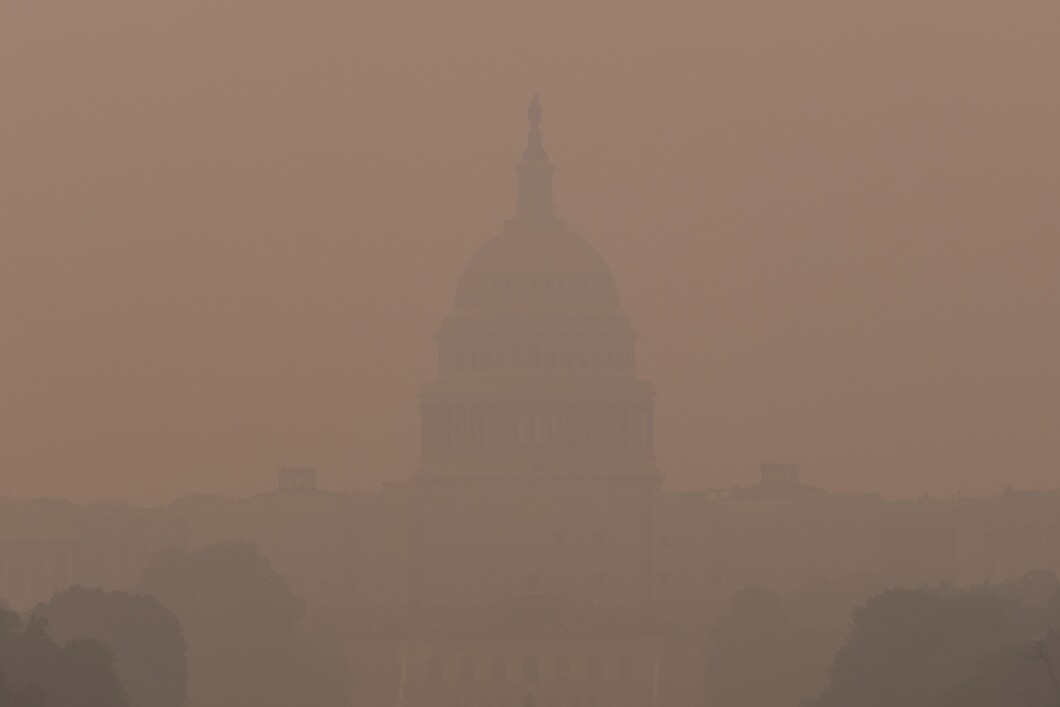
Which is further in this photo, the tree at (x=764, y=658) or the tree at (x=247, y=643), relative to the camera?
the tree at (x=764, y=658)

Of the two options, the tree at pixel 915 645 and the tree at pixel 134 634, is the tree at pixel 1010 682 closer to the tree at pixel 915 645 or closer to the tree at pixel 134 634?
the tree at pixel 915 645

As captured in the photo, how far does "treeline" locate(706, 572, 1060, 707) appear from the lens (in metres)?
113

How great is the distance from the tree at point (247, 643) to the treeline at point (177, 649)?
0.17 ft

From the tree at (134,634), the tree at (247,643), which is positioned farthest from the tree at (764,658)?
the tree at (134,634)

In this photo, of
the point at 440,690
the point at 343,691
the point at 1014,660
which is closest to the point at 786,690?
the point at 343,691

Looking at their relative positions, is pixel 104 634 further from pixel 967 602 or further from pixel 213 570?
pixel 213 570

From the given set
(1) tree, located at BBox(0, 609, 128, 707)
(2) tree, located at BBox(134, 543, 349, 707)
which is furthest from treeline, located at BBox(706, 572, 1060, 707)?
(1) tree, located at BBox(0, 609, 128, 707)

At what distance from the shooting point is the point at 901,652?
13500 centimetres

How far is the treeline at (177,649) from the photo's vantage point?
112 metres

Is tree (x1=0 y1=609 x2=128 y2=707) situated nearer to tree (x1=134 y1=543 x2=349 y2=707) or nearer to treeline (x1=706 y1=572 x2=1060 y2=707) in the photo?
treeline (x1=706 y1=572 x2=1060 y2=707)

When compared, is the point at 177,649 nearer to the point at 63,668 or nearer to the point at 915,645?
the point at 915,645

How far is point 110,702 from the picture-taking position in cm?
11244

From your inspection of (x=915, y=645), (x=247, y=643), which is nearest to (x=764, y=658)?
(x=247, y=643)

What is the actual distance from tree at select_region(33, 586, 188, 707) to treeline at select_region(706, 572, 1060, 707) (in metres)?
17.9
